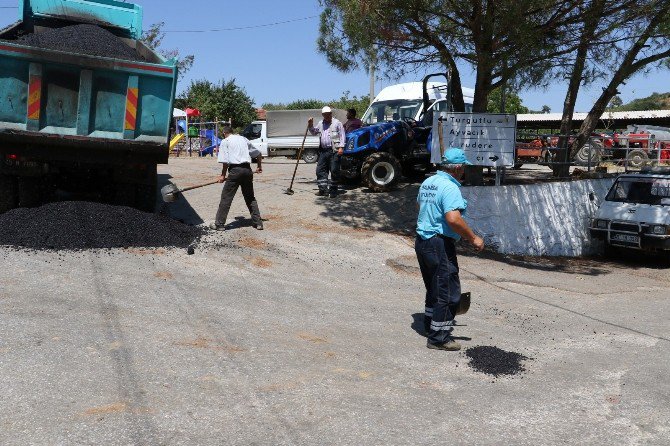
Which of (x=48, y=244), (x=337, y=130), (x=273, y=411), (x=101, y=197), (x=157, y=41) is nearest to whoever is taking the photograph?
(x=273, y=411)

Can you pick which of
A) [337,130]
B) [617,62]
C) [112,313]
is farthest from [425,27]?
[112,313]

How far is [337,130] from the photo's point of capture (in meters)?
13.5

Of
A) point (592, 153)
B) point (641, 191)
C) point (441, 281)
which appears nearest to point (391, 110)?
point (592, 153)

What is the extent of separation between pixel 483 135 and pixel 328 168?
11.1ft

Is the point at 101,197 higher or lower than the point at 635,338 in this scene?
higher

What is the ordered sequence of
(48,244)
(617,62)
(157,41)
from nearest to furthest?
(48,244), (617,62), (157,41)

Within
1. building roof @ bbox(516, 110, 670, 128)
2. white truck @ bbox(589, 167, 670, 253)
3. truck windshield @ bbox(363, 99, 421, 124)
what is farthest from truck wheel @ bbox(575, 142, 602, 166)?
building roof @ bbox(516, 110, 670, 128)

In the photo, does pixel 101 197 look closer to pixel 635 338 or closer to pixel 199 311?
pixel 199 311

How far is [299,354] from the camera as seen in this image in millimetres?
5527

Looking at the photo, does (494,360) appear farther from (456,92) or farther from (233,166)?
(456,92)

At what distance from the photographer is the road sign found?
12.2 m

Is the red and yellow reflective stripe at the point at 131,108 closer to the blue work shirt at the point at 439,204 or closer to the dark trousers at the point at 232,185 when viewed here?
the dark trousers at the point at 232,185

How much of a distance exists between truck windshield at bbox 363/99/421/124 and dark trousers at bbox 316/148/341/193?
3329mm

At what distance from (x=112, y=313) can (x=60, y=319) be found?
0.46 meters
